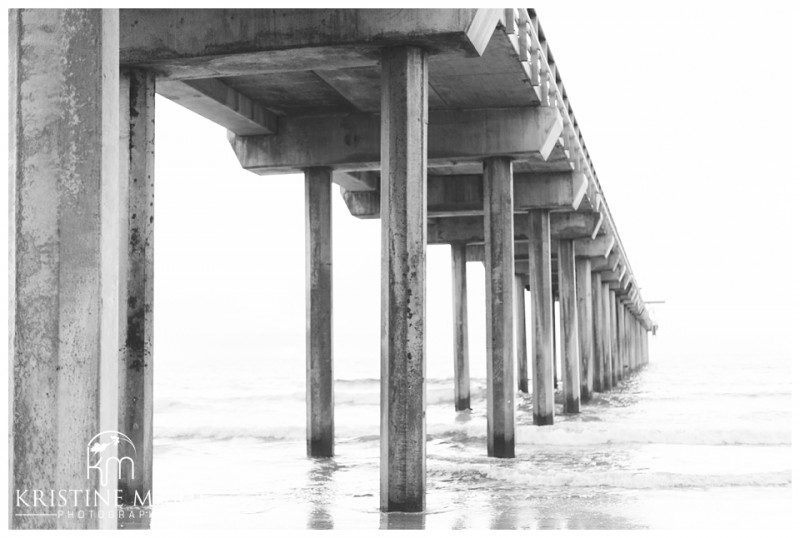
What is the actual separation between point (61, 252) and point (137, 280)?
207 inches

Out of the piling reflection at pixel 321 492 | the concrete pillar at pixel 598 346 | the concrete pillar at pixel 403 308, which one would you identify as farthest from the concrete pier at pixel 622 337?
the concrete pillar at pixel 403 308

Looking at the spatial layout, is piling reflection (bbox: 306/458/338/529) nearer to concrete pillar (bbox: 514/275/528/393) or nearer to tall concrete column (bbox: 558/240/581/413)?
tall concrete column (bbox: 558/240/581/413)

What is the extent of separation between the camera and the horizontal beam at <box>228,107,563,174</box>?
47.9 ft

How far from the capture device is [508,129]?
48.0 feet

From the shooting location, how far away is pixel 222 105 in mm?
13883

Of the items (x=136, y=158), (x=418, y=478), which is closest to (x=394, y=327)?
(x=418, y=478)

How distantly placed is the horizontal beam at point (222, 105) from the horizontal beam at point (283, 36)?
2276 mm

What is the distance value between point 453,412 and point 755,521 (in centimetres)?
1888

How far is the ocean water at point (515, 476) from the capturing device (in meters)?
9.13

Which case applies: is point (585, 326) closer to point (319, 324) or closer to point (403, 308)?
point (319, 324)

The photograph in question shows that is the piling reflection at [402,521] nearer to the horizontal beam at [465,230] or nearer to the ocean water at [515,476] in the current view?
the ocean water at [515,476]

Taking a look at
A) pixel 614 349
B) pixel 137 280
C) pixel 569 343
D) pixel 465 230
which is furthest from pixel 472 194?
pixel 614 349

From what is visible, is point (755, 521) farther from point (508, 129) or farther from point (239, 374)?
point (239, 374)

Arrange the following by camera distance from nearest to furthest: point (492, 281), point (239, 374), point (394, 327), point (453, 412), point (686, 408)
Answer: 1. point (394, 327)
2. point (492, 281)
3. point (453, 412)
4. point (686, 408)
5. point (239, 374)
